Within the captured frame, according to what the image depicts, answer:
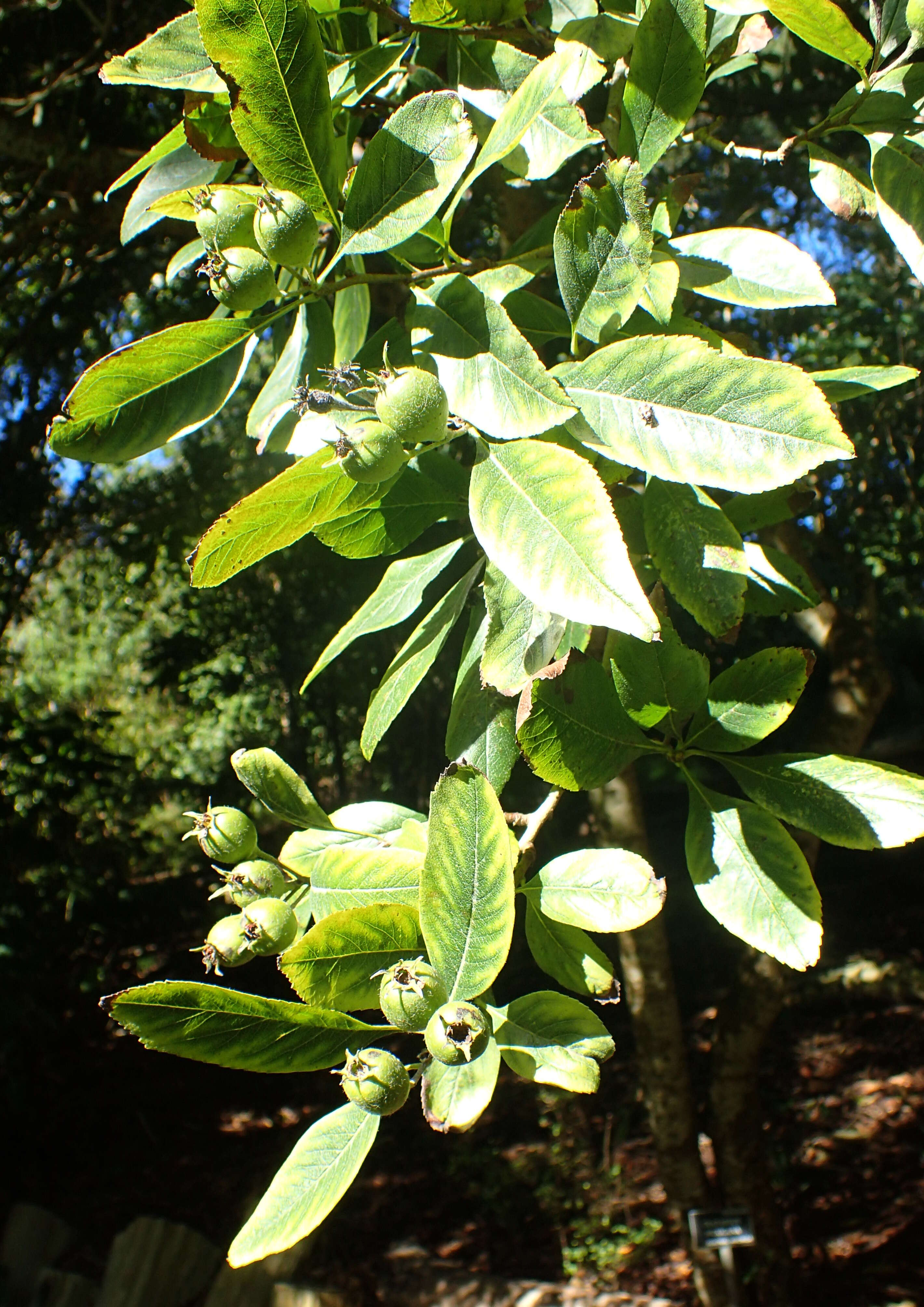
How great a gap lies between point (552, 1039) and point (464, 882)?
150 mm

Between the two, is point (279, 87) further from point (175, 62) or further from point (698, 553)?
point (698, 553)

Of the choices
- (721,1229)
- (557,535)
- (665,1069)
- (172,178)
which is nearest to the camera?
(557,535)

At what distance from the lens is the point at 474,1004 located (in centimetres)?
69

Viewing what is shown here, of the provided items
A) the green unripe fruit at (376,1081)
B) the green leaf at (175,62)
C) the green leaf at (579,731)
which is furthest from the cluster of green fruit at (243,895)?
the green leaf at (175,62)

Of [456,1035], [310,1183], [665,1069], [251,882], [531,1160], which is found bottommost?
[531,1160]

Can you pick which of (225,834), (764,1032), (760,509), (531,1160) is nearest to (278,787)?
(225,834)

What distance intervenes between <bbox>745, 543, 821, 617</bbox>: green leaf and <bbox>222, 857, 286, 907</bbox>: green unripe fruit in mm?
564

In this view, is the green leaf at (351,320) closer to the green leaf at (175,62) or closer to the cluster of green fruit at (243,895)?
the green leaf at (175,62)

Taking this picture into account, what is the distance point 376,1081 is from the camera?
2.15 feet

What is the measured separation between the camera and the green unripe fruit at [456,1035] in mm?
610

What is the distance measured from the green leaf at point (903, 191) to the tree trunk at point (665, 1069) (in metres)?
1.93

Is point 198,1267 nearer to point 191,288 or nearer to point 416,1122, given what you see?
point 416,1122

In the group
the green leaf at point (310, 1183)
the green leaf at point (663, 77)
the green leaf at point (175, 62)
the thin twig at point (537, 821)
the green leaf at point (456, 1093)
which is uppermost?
the green leaf at point (175, 62)

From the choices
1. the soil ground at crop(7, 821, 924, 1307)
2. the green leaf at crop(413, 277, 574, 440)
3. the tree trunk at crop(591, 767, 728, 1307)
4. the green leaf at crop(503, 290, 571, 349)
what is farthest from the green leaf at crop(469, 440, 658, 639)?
the soil ground at crop(7, 821, 924, 1307)
